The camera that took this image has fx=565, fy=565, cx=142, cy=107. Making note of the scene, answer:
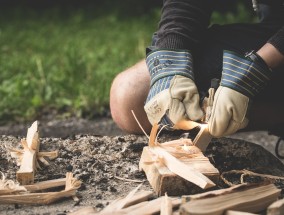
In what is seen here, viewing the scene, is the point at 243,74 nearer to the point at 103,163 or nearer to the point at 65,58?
the point at 103,163

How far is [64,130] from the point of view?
13.5 feet

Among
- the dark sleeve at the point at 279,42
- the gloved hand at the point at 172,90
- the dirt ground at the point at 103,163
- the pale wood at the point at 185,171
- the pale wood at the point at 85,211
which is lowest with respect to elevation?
the dirt ground at the point at 103,163

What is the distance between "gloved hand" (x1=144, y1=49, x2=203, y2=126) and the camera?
2.58m

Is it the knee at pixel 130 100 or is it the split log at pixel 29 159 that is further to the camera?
the knee at pixel 130 100

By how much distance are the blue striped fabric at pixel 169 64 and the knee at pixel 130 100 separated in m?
0.25

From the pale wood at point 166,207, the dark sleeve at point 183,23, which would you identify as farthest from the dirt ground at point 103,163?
the dark sleeve at point 183,23

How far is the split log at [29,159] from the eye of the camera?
2.26 metres

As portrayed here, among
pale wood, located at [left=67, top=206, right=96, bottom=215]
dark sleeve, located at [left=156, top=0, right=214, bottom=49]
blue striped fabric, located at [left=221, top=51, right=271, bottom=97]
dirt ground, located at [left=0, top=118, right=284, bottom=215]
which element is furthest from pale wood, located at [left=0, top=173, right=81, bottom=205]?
dark sleeve, located at [left=156, top=0, right=214, bottom=49]

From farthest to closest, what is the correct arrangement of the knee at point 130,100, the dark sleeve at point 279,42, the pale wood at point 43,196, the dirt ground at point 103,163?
the knee at point 130,100 → the dark sleeve at point 279,42 → the dirt ground at point 103,163 → the pale wood at point 43,196

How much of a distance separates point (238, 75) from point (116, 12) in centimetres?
652

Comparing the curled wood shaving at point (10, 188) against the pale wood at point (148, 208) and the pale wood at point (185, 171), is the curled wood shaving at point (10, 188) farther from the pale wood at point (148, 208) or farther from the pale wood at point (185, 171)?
the pale wood at point (185, 171)

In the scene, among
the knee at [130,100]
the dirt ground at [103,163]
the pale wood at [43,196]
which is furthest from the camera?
the knee at [130,100]

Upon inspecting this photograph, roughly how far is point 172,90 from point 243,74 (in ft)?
1.08

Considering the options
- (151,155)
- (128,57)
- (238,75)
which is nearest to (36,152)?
(151,155)
